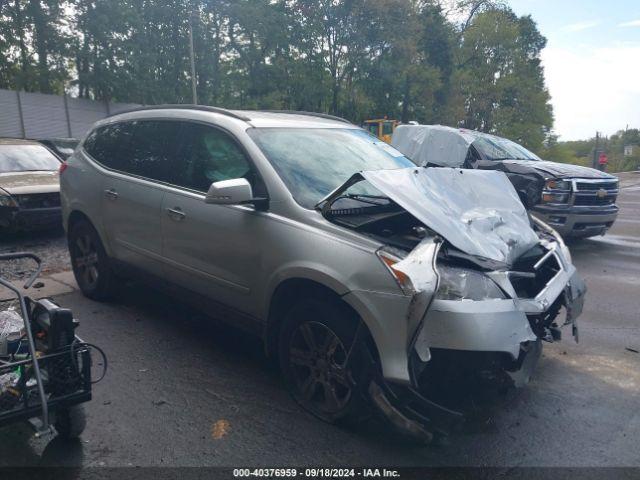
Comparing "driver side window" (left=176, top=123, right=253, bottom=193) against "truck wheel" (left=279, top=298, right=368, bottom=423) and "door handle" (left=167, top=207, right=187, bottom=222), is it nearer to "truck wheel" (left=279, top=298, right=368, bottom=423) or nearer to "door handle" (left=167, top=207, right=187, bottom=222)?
"door handle" (left=167, top=207, right=187, bottom=222)

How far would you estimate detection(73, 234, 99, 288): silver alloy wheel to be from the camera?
17.3 feet

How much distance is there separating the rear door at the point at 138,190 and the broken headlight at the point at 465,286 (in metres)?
2.49

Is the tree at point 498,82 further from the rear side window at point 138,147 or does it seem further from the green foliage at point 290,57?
the rear side window at point 138,147

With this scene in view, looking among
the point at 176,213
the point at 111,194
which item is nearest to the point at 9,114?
the point at 111,194

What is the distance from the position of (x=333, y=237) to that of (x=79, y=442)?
183 centimetres

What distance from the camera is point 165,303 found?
5.41 m

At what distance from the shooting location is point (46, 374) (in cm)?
274

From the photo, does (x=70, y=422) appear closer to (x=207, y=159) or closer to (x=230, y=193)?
(x=230, y=193)

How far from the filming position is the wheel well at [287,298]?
316 cm

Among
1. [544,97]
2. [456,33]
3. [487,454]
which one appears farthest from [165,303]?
[544,97]

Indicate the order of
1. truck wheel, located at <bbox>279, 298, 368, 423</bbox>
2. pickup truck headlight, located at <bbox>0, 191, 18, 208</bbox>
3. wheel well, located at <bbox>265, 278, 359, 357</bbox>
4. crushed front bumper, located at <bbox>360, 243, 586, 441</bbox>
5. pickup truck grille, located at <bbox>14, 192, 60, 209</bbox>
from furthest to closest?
pickup truck grille, located at <bbox>14, 192, 60, 209</bbox>
pickup truck headlight, located at <bbox>0, 191, 18, 208</bbox>
wheel well, located at <bbox>265, 278, 359, 357</bbox>
truck wheel, located at <bbox>279, 298, 368, 423</bbox>
crushed front bumper, located at <bbox>360, 243, 586, 441</bbox>

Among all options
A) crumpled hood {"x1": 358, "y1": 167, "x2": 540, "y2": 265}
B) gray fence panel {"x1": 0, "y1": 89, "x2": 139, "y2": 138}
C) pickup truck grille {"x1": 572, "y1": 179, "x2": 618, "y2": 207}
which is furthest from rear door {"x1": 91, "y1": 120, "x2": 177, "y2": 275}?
gray fence panel {"x1": 0, "y1": 89, "x2": 139, "y2": 138}

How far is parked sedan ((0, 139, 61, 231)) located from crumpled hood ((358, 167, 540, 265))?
6480mm

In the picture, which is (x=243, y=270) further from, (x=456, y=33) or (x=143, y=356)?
(x=456, y=33)
